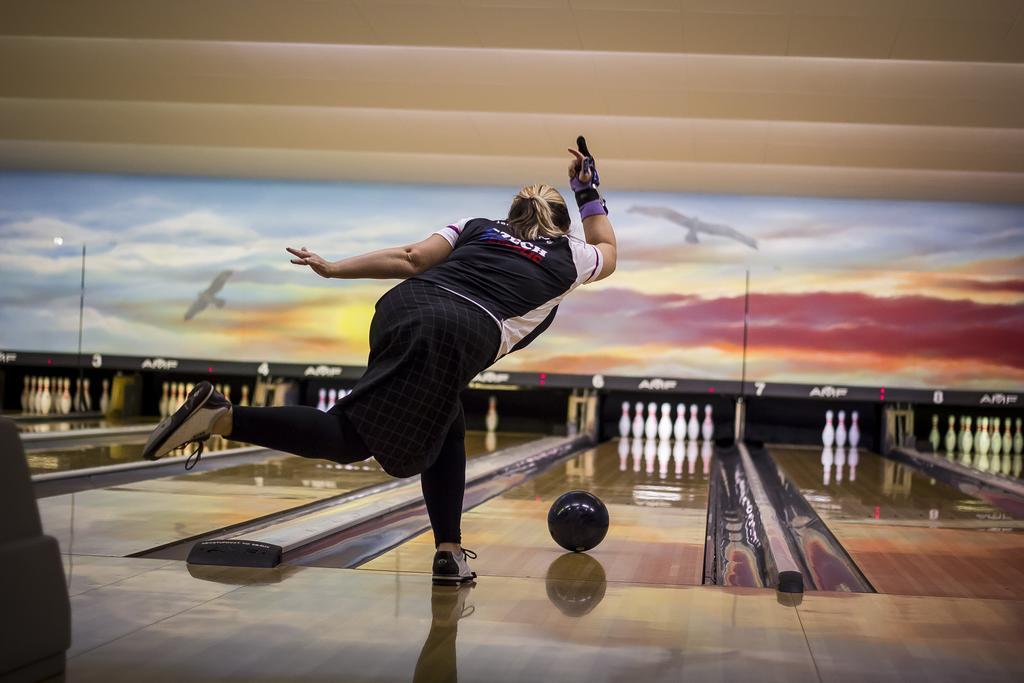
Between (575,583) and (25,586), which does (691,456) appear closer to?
(575,583)

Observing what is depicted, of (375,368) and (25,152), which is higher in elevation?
(25,152)

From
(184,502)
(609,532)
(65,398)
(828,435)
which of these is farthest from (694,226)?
(184,502)

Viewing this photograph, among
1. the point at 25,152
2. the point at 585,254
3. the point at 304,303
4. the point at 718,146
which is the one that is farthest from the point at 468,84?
the point at 25,152

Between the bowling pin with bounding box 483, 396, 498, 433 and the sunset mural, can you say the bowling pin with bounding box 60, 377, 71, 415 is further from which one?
the bowling pin with bounding box 483, 396, 498, 433

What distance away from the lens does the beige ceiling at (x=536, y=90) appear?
5301 millimetres

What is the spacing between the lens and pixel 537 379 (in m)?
8.59

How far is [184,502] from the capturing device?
12.9 ft

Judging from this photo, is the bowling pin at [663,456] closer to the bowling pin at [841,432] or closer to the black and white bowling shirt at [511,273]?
the bowling pin at [841,432]

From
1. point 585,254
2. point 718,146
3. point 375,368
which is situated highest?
point 718,146

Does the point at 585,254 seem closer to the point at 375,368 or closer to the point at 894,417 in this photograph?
the point at 375,368

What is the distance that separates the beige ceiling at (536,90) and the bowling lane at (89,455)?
2.31 metres

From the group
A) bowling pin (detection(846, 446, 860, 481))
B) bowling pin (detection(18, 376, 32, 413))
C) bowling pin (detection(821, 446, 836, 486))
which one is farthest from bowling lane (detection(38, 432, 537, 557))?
bowling pin (detection(18, 376, 32, 413))

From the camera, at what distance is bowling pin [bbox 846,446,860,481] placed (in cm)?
628

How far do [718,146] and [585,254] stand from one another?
17.7ft
